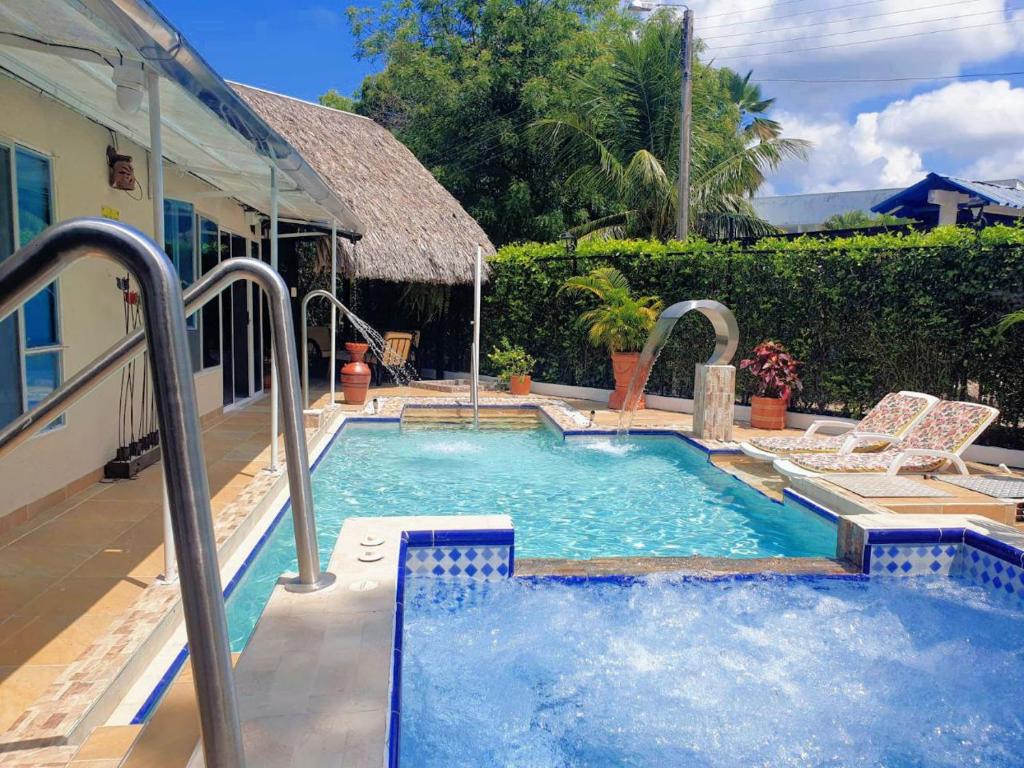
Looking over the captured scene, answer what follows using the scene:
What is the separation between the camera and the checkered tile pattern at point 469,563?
4902 mm

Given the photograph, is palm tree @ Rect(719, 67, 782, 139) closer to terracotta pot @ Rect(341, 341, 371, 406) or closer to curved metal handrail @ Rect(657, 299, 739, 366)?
curved metal handrail @ Rect(657, 299, 739, 366)

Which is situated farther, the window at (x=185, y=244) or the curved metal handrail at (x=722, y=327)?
the curved metal handrail at (x=722, y=327)

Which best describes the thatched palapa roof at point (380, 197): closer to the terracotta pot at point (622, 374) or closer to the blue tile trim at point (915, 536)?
the terracotta pot at point (622, 374)

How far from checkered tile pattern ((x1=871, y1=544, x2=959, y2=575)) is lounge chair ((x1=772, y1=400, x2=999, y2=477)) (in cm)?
170

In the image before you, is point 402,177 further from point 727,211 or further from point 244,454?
point 244,454

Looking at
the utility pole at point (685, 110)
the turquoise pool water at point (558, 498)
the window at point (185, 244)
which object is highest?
the utility pole at point (685, 110)

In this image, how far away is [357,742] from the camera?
2.10 meters

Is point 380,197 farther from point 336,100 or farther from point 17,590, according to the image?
point 336,100

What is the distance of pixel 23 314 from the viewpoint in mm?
5445

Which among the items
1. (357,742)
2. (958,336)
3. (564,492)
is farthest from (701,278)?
(357,742)

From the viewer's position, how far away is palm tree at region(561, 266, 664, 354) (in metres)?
12.5

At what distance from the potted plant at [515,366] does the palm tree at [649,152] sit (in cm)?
474

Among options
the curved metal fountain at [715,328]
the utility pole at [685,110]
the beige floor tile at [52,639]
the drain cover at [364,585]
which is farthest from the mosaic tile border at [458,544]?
the utility pole at [685,110]

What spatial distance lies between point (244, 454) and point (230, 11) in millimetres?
23842
